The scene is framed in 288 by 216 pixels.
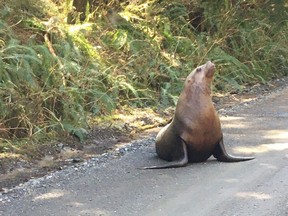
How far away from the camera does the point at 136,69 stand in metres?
13.0

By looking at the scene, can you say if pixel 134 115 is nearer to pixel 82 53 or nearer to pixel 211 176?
pixel 82 53

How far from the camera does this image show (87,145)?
30.4ft

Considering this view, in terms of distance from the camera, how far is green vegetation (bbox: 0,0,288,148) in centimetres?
959

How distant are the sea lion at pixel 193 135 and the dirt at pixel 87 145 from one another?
3.84 feet

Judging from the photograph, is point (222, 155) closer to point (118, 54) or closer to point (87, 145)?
point (87, 145)

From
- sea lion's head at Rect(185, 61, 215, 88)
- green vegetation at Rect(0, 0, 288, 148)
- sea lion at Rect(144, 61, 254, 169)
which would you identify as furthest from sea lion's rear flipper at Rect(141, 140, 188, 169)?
green vegetation at Rect(0, 0, 288, 148)

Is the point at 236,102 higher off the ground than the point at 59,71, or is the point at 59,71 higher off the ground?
the point at 59,71

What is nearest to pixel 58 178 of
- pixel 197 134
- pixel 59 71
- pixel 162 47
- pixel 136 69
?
pixel 197 134

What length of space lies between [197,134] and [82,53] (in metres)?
4.76

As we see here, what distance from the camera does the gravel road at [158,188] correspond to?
620 cm

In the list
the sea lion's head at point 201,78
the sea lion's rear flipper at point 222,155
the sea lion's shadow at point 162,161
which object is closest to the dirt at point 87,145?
the sea lion's shadow at point 162,161

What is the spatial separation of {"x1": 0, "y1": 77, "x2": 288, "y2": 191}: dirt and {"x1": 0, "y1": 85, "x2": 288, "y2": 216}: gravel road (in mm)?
278

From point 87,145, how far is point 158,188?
259cm

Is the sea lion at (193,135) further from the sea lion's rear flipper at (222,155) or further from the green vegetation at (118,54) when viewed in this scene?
the green vegetation at (118,54)
